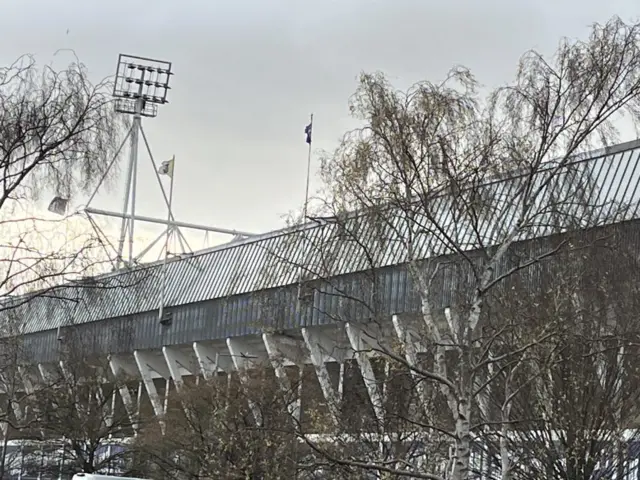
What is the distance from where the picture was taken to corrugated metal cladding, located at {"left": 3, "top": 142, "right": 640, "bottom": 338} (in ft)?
79.5

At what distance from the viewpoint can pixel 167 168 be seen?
69.0 metres

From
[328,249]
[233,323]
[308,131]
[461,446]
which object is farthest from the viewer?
[233,323]

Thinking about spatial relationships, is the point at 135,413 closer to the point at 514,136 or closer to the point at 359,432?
the point at 359,432

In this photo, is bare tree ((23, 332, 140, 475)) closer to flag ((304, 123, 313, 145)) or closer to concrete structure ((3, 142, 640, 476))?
concrete structure ((3, 142, 640, 476))

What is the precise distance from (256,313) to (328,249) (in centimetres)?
3032

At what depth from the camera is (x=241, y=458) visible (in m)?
39.7

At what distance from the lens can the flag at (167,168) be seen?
6856 centimetres

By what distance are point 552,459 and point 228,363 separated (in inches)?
1417

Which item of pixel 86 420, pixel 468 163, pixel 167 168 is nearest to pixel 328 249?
pixel 468 163

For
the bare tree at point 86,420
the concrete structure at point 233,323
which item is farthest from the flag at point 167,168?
the bare tree at point 86,420

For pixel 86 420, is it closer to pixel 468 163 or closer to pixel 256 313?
pixel 256 313

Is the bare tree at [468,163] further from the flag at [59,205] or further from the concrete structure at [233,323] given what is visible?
the concrete structure at [233,323]

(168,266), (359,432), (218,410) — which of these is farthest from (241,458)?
(168,266)

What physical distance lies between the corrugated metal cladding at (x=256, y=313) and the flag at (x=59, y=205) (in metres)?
8.66
